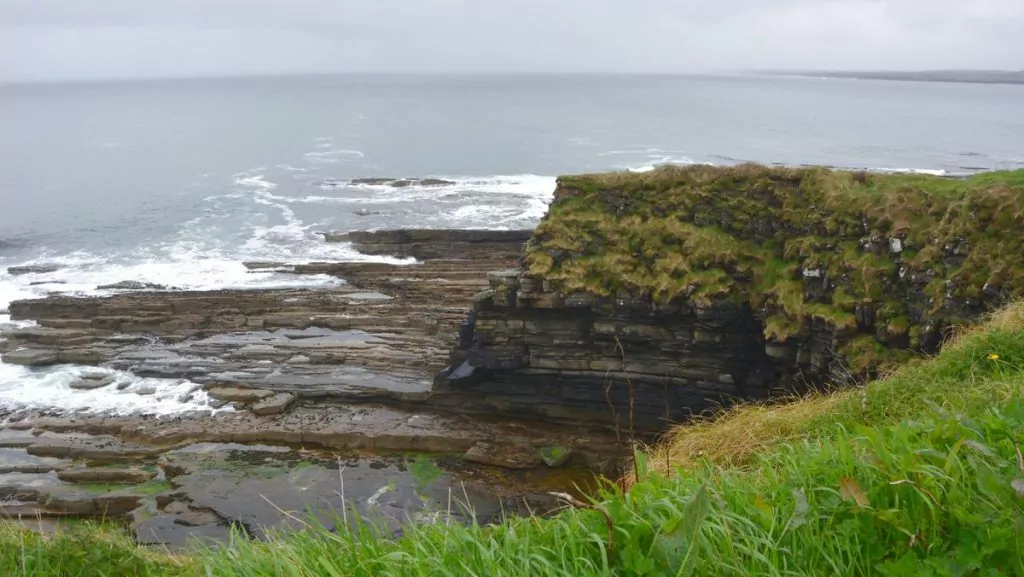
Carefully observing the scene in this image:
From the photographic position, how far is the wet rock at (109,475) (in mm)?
19109

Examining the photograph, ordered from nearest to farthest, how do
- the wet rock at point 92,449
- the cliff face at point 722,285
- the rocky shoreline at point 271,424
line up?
the cliff face at point 722,285
the rocky shoreline at point 271,424
the wet rock at point 92,449

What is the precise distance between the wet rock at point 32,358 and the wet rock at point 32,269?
514 inches

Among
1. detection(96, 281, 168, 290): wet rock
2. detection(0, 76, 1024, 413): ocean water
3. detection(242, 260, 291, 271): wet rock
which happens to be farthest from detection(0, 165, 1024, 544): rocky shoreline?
detection(242, 260, 291, 271): wet rock

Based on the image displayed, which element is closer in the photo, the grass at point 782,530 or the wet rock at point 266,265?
the grass at point 782,530

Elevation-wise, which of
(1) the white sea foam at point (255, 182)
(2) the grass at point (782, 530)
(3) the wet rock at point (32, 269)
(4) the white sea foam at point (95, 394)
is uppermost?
(2) the grass at point (782, 530)

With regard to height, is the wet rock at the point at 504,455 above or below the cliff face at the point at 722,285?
below

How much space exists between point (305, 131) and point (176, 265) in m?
76.5

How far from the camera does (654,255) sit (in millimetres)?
21688

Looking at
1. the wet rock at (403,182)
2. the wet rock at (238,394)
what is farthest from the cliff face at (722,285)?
the wet rock at (403,182)

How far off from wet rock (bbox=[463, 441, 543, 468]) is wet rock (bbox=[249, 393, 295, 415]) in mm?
6795

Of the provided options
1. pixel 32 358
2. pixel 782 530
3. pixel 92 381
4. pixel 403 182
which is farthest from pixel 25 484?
pixel 403 182

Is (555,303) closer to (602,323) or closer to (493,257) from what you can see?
(602,323)

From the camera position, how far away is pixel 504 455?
63.5 feet

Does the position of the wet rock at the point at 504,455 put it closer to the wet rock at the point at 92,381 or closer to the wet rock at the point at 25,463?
the wet rock at the point at 25,463
